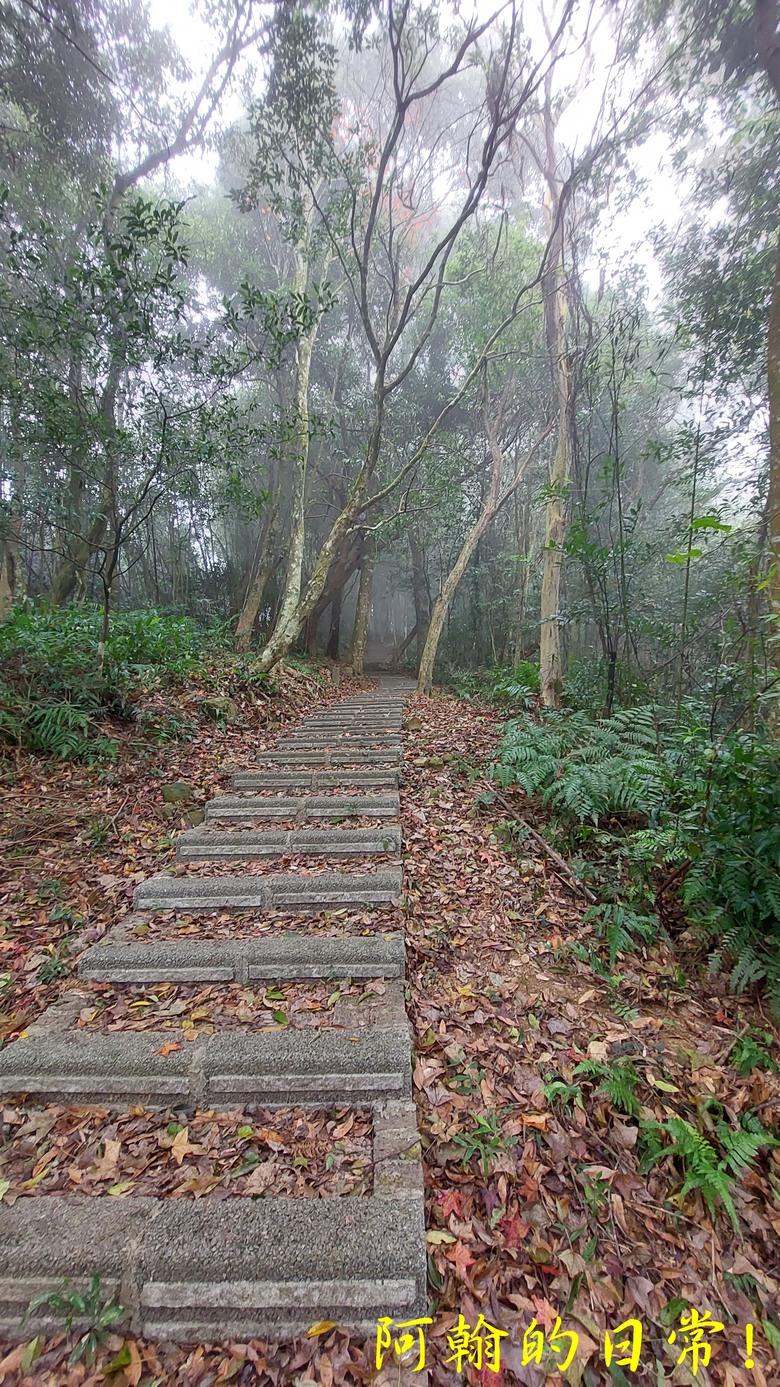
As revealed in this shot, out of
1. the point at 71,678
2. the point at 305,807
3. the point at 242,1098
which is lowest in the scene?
the point at 242,1098

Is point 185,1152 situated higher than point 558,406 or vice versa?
point 558,406

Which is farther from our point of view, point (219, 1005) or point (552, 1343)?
point (219, 1005)

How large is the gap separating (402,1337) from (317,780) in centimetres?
353

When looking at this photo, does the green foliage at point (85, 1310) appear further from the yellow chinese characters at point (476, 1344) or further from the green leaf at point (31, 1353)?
the yellow chinese characters at point (476, 1344)

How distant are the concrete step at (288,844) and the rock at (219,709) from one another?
253cm

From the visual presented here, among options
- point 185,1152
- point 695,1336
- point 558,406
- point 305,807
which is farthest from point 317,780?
point 558,406

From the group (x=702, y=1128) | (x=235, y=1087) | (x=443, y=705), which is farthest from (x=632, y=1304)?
(x=443, y=705)

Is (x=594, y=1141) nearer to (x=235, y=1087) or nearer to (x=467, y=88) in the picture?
(x=235, y=1087)

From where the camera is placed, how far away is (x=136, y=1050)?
6.97 feet

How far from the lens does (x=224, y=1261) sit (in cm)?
148

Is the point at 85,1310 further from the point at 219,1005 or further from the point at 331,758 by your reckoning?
the point at 331,758

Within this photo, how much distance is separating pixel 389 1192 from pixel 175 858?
254 cm

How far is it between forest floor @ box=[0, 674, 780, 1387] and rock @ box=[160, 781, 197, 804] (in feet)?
1.81

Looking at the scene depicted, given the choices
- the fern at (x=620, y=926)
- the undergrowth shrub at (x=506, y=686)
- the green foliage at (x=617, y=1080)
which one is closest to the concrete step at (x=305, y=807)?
the fern at (x=620, y=926)
